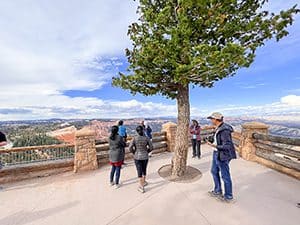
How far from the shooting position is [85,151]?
25.0 feet

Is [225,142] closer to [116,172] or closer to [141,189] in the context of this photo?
A: [141,189]

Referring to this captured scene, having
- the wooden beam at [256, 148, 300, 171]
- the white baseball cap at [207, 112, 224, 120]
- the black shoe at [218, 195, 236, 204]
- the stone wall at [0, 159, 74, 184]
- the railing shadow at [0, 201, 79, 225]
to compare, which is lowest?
the railing shadow at [0, 201, 79, 225]

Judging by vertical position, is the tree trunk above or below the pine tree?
below

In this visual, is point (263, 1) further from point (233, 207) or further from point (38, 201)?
point (38, 201)

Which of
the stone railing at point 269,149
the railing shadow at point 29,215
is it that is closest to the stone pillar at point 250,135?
the stone railing at point 269,149

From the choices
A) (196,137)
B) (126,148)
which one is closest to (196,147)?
(196,137)

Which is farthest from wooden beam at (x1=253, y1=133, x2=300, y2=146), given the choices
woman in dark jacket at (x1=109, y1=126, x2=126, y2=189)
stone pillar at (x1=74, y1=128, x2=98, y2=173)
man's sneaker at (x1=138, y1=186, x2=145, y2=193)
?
stone pillar at (x1=74, y1=128, x2=98, y2=173)

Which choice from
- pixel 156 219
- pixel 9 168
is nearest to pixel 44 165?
pixel 9 168

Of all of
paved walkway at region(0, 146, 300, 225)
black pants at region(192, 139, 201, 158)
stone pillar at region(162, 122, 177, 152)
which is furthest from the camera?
stone pillar at region(162, 122, 177, 152)

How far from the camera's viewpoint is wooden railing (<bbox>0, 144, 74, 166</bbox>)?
6.96m

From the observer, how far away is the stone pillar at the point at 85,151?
751 cm

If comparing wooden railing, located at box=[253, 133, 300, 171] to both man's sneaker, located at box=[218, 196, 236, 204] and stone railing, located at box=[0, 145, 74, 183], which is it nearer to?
man's sneaker, located at box=[218, 196, 236, 204]

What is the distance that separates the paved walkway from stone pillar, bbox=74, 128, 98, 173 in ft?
1.95

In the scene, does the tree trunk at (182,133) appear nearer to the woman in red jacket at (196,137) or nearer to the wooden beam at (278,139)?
the woman in red jacket at (196,137)
